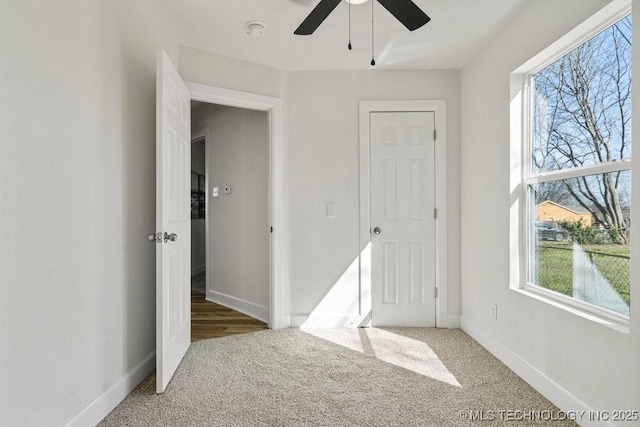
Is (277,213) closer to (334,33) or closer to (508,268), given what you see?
(334,33)

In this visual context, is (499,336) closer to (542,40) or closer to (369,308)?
(369,308)

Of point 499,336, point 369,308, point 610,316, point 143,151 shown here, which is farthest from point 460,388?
point 143,151

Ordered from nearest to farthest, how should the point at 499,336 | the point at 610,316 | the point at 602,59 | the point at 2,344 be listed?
the point at 2,344, the point at 610,316, the point at 602,59, the point at 499,336

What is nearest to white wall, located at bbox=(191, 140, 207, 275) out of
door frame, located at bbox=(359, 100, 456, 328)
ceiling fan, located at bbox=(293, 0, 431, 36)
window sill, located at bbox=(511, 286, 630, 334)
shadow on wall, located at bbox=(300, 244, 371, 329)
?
shadow on wall, located at bbox=(300, 244, 371, 329)

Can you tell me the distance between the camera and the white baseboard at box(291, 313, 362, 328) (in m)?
3.38

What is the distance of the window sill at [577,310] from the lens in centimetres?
165

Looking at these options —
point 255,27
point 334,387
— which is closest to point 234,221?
point 255,27

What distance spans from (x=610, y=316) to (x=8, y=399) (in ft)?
8.35

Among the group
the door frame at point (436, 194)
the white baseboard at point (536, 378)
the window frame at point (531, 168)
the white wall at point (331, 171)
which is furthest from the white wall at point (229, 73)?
the white baseboard at point (536, 378)

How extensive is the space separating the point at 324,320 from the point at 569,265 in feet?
6.61

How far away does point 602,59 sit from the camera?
1.86 metres

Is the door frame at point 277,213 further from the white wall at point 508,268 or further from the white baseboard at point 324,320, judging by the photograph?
the white wall at point 508,268

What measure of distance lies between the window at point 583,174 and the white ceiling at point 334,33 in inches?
22.6

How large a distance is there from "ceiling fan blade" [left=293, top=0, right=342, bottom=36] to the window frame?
1256 mm
